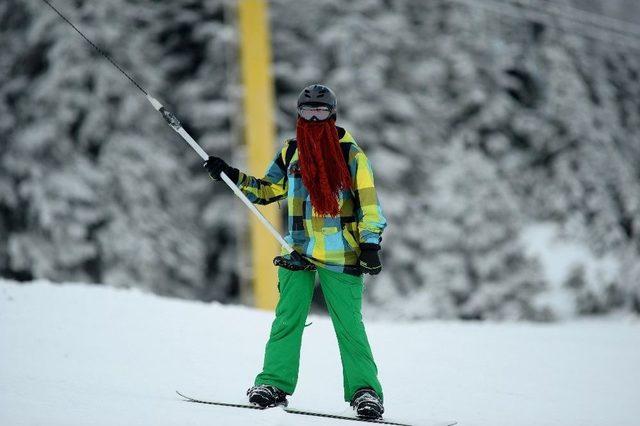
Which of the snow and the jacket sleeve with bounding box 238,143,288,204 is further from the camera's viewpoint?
the snow

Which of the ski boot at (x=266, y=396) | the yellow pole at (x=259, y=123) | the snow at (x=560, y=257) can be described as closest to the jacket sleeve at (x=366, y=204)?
the ski boot at (x=266, y=396)

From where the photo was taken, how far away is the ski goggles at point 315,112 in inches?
Answer: 167

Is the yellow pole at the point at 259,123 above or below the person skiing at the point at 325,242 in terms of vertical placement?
above

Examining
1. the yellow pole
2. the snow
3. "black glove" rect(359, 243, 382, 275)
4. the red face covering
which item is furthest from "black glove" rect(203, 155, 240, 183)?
the snow

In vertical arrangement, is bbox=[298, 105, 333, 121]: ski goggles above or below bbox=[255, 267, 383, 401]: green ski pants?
above

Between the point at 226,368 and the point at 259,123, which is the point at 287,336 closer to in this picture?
the point at 226,368

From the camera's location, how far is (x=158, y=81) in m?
19.0

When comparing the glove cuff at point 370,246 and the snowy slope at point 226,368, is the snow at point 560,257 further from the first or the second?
the glove cuff at point 370,246

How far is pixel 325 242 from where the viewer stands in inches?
165

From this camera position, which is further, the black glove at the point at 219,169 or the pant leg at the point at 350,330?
the black glove at the point at 219,169

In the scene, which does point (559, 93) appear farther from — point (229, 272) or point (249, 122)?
point (249, 122)

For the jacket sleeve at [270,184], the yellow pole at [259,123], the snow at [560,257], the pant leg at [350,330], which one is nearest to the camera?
the pant leg at [350,330]

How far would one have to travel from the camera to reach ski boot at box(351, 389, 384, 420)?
4074 mm

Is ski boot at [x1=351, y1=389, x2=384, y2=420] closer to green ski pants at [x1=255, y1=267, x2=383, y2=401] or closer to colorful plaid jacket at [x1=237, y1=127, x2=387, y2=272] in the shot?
green ski pants at [x1=255, y1=267, x2=383, y2=401]
